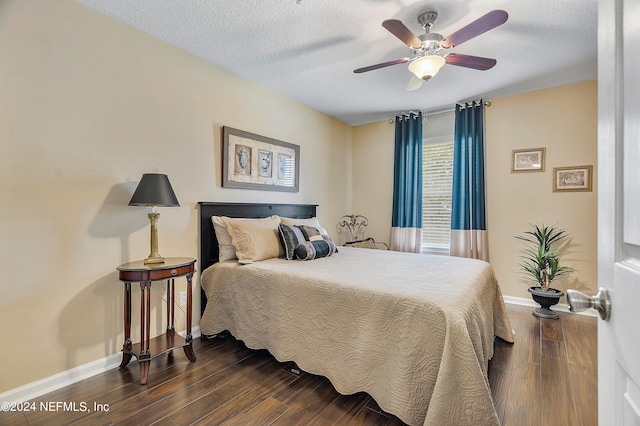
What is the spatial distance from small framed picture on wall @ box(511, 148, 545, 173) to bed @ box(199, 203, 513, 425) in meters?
1.79

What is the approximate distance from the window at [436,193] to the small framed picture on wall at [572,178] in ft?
3.91

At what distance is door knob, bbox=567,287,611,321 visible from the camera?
2.01 feet

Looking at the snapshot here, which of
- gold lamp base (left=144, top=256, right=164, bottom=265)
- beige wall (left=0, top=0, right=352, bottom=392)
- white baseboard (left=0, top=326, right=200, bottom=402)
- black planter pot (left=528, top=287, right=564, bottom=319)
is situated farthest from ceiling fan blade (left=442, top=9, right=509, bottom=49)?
white baseboard (left=0, top=326, right=200, bottom=402)

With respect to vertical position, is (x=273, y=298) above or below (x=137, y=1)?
below

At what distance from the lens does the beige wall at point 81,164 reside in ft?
6.07

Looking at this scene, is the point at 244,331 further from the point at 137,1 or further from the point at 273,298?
the point at 137,1

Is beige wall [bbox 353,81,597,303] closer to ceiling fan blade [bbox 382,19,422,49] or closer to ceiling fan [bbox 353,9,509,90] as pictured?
ceiling fan [bbox 353,9,509,90]

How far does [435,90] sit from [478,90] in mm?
530

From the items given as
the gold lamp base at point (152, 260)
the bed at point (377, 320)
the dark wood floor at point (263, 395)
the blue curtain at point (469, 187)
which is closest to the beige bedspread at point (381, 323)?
the bed at point (377, 320)

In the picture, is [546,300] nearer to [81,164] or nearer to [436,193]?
[436,193]

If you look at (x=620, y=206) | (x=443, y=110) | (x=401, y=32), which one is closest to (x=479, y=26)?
(x=401, y=32)

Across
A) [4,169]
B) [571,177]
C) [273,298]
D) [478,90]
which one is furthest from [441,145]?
[4,169]

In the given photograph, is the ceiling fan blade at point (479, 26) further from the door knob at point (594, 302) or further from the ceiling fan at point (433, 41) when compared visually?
the door knob at point (594, 302)

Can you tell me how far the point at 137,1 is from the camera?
2.10m
